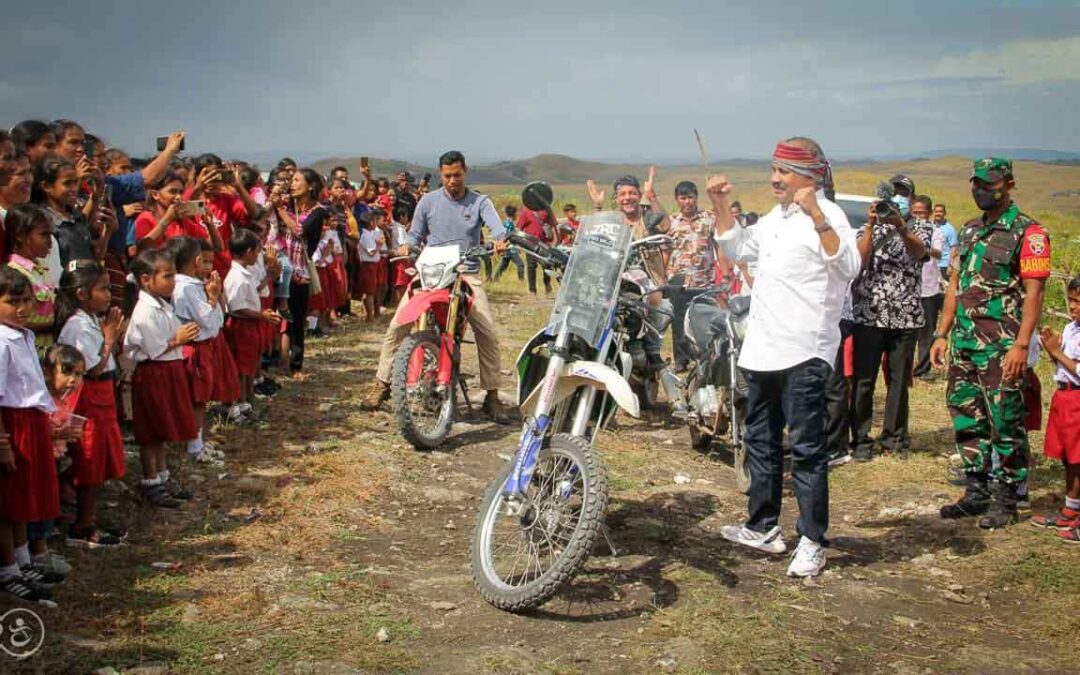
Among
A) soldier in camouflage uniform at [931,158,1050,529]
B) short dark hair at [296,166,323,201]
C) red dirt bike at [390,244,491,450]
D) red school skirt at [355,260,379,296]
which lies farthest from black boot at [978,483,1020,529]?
red school skirt at [355,260,379,296]

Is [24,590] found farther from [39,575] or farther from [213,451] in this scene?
[213,451]

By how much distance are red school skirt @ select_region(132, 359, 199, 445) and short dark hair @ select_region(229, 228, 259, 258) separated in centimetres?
217

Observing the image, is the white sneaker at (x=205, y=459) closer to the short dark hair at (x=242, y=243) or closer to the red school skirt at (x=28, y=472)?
the short dark hair at (x=242, y=243)

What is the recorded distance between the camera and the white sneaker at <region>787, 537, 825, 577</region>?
214 inches

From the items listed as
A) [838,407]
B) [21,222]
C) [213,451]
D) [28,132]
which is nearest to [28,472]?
[21,222]

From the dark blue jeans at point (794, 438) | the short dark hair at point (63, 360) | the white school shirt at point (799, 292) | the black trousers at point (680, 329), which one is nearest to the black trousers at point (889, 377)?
the black trousers at point (680, 329)

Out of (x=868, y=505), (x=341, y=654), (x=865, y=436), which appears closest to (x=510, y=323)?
(x=865, y=436)

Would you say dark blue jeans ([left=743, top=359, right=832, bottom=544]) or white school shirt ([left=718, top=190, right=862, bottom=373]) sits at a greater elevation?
white school shirt ([left=718, top=190, right=862, bottom=373])

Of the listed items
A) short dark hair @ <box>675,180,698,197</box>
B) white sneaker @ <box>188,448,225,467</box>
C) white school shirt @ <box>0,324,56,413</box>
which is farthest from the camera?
short dark hair @ <box>675,180,698,197</box>

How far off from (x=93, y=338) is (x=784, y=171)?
3757 mm

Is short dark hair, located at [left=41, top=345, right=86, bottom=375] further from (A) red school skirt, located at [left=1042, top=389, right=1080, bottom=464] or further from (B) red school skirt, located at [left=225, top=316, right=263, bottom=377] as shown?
(A) red school skirt, located at [left=1042, top=389, right=1080, bottom=464]

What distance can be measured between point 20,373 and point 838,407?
227 inches

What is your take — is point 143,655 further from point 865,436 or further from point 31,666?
point 865,436

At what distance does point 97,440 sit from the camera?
5.34m
